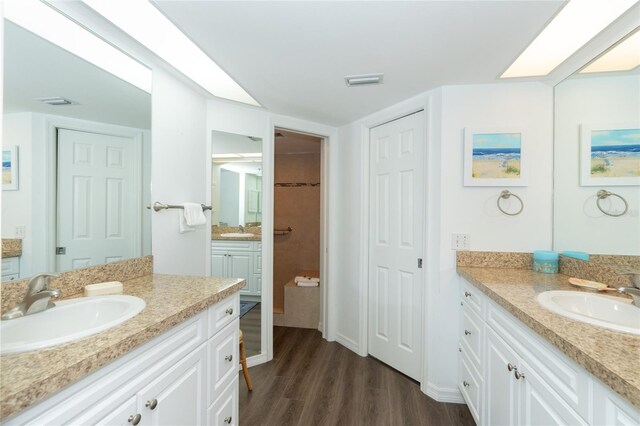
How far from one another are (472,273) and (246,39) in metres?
1.79

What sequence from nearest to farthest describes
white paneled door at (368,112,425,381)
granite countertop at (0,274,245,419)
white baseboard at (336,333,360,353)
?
granite countertop at (0,274,245,419) < white paneled door at (368,112,425,381) < white baseboard at (336,333,360,353)

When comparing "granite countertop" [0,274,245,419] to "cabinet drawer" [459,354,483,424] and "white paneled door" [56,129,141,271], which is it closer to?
"white paneled door" [56,129,141,271]

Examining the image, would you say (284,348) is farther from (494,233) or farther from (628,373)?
→ (628,373)

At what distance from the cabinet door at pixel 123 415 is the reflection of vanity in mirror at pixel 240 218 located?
1468mm

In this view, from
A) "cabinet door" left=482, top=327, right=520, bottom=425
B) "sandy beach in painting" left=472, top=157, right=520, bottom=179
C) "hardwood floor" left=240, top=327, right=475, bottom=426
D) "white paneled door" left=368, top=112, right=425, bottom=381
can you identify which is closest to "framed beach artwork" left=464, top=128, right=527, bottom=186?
"sandy beach in painting" left=472, top=157, right=520, bottom=179

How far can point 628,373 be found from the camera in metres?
0.71

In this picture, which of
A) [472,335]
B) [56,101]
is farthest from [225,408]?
Result: [56,101]

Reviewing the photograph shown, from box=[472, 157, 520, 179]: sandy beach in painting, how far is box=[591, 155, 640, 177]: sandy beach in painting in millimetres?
382

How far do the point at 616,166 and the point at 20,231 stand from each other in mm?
2626

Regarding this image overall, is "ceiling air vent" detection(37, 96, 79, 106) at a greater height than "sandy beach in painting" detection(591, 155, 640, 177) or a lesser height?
greater

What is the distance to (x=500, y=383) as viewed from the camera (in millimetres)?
1350

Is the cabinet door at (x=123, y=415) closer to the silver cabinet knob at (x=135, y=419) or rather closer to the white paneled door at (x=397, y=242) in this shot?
the silver cabinet knob at (x=135, y=419)

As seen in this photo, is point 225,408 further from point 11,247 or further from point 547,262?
point 547,262

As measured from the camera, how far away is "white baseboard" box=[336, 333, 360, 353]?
272cm
